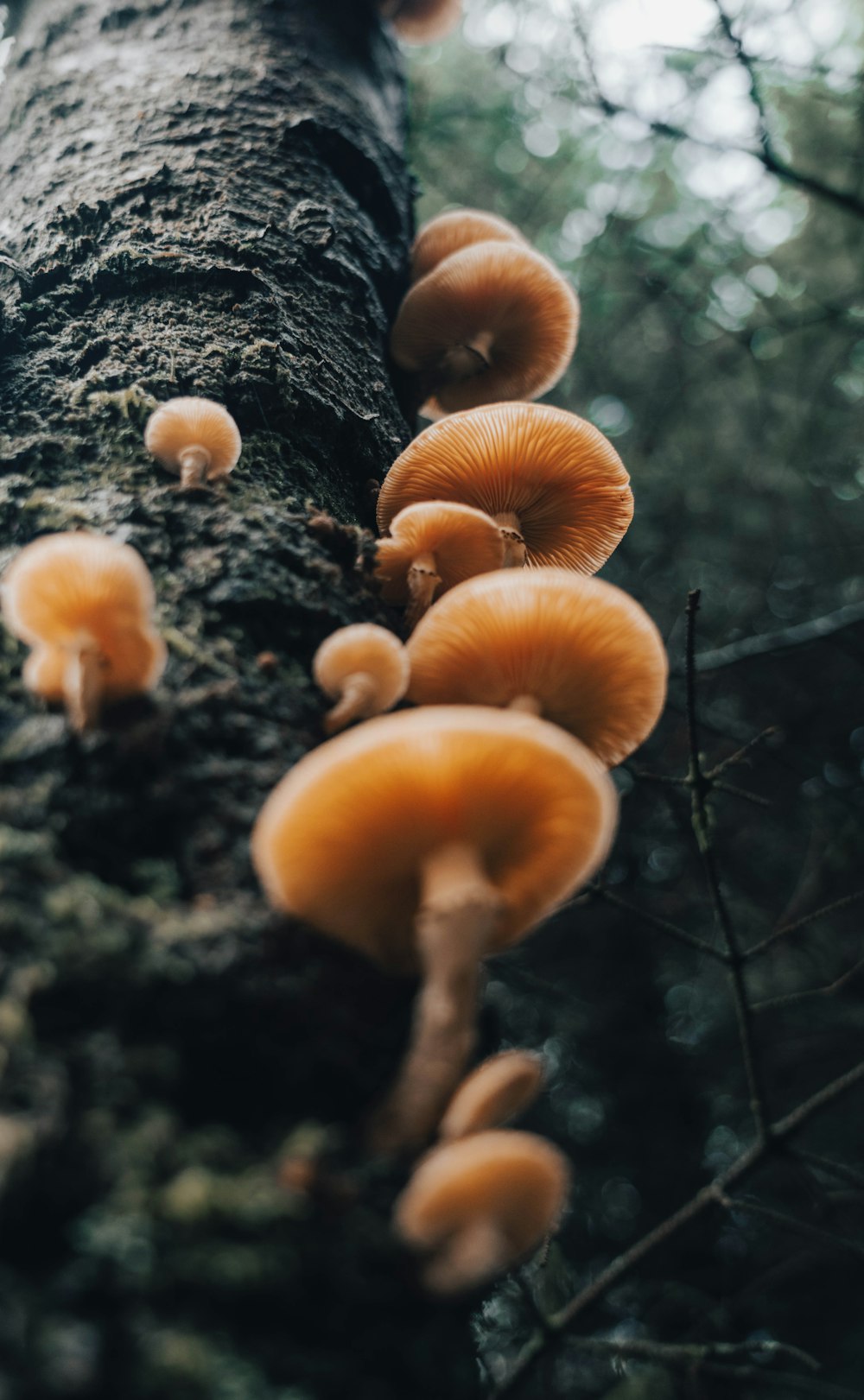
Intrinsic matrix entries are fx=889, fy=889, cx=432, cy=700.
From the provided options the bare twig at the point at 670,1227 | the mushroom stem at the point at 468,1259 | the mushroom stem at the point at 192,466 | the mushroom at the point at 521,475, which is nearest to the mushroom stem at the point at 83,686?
the mushroom stem at the point at 192,466

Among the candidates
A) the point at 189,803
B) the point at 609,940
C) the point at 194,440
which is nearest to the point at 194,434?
the point at 194,440

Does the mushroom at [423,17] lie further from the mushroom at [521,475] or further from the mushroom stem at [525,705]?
the mushroom stem at [525,705]

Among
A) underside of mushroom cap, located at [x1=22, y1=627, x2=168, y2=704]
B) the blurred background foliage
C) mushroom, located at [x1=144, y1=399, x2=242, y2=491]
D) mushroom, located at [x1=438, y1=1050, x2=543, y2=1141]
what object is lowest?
the blurred background foliage

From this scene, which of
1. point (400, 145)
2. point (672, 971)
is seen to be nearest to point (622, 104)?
point (400, 145)

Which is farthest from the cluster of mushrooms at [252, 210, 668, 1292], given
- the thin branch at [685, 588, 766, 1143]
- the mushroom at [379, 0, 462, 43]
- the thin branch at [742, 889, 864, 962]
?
the mushroom at [379, 0, 462, 43]

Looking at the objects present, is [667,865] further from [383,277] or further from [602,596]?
[602,596]

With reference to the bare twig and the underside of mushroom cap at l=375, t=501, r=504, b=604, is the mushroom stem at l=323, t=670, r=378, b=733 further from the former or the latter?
the bare twig
